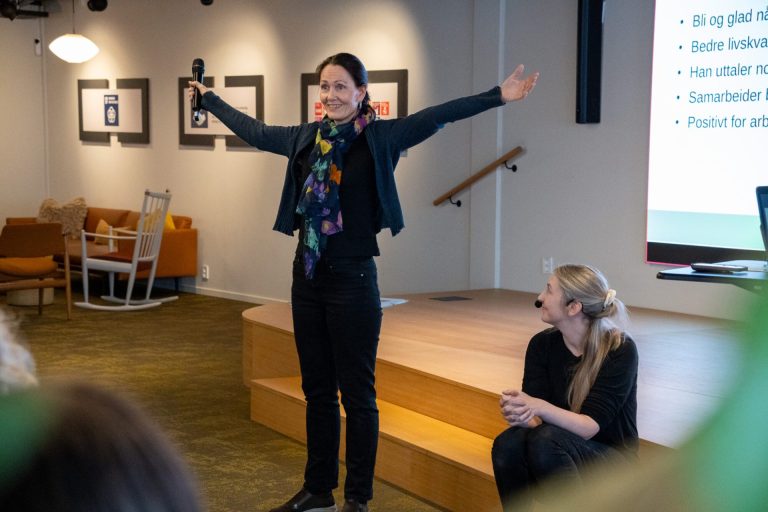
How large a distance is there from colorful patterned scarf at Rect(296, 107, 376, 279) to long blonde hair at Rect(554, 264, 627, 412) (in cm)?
79

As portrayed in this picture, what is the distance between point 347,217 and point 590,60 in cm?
386

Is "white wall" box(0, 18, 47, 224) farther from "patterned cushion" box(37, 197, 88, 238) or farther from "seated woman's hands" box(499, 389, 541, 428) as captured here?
"seated woman's hands" box(499, 389, 541, 428)

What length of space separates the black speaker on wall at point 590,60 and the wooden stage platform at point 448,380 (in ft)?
4.60

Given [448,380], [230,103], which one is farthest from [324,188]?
[230,103]

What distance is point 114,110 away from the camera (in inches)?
447

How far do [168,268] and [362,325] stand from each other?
683 cm

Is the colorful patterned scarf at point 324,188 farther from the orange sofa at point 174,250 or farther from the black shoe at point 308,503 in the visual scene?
the orange sofa at point 174,250

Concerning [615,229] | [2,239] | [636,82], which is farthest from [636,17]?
[2,239]

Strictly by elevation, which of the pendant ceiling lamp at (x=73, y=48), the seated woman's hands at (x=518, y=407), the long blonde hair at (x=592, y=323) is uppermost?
the pendant ceiling lamp at (x=73, y=48)

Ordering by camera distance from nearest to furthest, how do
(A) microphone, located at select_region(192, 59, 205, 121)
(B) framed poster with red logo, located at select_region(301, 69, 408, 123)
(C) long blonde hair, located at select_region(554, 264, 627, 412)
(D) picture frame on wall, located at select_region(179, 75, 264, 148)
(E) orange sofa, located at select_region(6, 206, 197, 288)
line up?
(C) long blonde hair, located at select_region(554, 264, 627, 412), (A) microphone, located at select_region(192, 59, 205, 121), (B) framed poster with red logo, located at select_region(301, 69, 408, 123), (D) picture frame on wall, located at select_region(179, 75, 264, 148), (E) orange sofa, located at select_region(6, 206, 197, 288)

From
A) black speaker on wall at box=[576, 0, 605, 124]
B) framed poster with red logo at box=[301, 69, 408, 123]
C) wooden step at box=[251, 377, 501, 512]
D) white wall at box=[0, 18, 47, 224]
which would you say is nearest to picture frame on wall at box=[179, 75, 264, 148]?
framed poster with red logo at box=[301, 69, 408, 123]

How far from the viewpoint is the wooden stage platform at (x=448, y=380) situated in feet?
13.2

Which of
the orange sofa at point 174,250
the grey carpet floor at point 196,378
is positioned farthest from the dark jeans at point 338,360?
the orange sofa at point 174,250

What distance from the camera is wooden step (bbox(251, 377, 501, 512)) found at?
3896 mm
